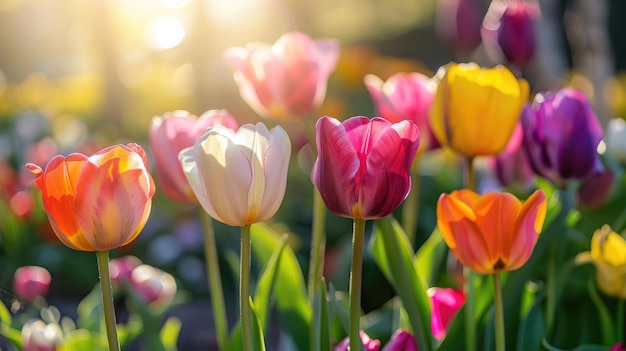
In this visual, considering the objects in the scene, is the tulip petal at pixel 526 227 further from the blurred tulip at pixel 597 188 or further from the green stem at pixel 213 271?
the blurred tulip at pixel 597 188

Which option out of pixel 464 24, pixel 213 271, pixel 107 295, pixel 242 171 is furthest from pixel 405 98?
pixel 464 24

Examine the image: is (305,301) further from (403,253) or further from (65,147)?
(65,147)

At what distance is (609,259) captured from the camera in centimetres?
125

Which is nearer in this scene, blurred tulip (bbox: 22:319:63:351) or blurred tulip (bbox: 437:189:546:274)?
blurred tulip (bbox: 437:189:546:274)

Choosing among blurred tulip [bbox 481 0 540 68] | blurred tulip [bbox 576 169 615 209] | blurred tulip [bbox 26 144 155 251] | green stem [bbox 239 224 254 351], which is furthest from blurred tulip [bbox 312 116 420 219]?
blurred tulip [bbox 481 0 540 68]

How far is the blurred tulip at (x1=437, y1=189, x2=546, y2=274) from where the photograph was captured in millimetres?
1047

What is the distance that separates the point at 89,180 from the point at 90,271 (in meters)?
2.02

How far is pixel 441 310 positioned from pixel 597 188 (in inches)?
18.0

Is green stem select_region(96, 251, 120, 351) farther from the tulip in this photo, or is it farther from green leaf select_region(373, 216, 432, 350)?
the tulip

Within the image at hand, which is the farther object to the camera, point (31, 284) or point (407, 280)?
point (31, 284)

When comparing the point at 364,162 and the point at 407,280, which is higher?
the point at 364,162

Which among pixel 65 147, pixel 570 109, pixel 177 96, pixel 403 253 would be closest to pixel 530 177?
pixel 570 109

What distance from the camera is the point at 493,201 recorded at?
1045mm

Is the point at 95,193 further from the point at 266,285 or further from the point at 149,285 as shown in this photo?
the point at 149,285
